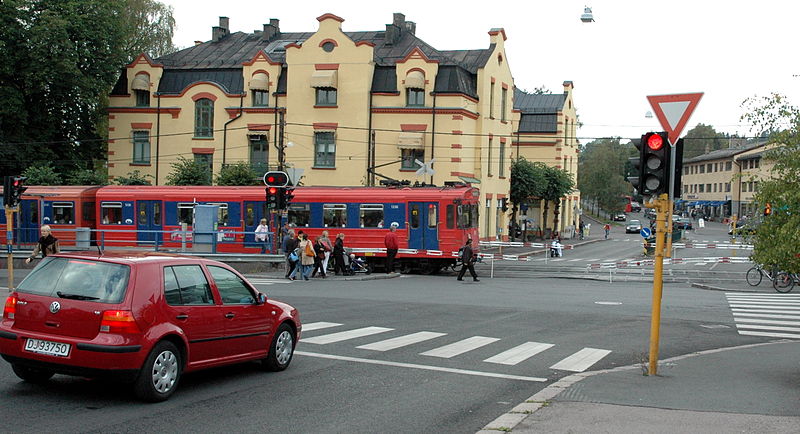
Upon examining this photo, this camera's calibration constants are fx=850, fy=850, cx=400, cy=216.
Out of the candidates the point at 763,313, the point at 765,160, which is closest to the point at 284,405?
the point at 765,160

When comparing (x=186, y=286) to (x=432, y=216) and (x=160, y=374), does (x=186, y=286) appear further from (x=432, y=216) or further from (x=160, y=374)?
(x=432, y=216)

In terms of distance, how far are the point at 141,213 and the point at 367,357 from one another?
26.3 meters

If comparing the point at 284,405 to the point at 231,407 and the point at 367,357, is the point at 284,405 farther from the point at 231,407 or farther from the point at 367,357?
the point at 367,357

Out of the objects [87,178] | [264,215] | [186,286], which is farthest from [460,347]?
[87,178]

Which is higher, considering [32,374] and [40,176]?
[40,176]

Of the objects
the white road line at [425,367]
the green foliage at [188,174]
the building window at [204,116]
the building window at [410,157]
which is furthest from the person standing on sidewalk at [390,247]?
the building window at [204,116]

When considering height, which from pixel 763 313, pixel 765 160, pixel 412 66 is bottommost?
pixel 763 313

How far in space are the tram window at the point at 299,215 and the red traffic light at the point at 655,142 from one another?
25.6m

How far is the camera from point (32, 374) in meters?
9.45

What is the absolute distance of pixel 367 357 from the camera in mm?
12609

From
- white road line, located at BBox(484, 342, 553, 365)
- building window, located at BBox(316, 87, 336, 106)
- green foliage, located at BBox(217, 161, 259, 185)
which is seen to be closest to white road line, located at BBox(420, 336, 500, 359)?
white road line, located at BBox(484, 342, 553, 365)

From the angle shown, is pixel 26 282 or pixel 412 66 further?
pixel 412 66

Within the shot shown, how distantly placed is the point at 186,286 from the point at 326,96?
42179 millimetres

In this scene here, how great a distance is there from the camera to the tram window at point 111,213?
36938mm
